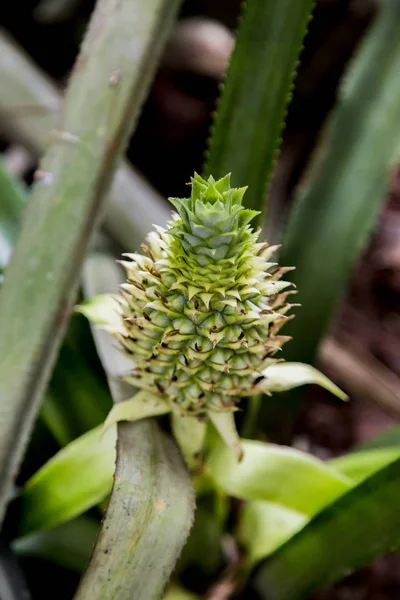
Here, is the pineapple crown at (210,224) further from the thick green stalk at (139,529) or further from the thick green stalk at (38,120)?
the thick green stalk at (38,120)

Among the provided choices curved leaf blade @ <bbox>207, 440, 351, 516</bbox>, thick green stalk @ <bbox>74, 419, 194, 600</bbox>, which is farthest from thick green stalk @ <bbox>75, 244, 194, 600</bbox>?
curved leaf blade @ <bbox>207, 440, 351, 516</bbox>

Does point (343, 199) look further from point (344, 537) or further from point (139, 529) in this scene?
point (139, 529)

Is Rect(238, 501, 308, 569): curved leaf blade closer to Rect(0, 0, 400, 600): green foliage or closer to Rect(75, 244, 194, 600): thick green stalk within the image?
Rect(0, 0, 400, 600): green foliage

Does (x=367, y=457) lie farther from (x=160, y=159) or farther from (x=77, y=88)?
(x=160, y=159)

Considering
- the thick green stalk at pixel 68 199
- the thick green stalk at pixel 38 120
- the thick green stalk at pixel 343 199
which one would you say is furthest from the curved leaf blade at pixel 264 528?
the thick green stalk at pixel 38 120

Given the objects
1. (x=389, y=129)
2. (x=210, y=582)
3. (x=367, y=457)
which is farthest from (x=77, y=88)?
(x=210, y=582)

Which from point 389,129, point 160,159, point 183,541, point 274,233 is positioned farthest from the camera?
point 160,159

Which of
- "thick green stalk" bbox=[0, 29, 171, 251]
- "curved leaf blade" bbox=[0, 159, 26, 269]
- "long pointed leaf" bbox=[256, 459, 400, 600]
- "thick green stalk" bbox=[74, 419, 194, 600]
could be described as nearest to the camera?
"thick green stalk" bbox=[74, 419, 194, 600]
